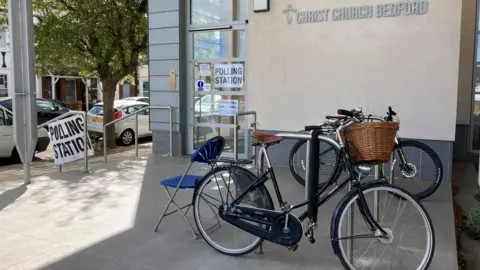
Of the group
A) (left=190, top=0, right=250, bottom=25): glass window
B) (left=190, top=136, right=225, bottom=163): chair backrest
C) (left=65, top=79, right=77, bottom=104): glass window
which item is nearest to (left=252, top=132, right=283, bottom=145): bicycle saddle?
(left=190, top=136, right=225, bottom=163): chair backrest

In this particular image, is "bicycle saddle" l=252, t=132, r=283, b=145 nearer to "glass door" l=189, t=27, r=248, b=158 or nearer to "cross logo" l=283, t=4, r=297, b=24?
"cross logo" l=283, t=4, r=297, b=24

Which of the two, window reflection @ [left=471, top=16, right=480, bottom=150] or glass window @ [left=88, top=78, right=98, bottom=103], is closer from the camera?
window reflection @ [left=471, top=16, right=480, bottom=150]

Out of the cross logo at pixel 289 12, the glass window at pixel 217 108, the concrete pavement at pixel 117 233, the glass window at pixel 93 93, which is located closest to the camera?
the concrete pavement at pixel 117 233

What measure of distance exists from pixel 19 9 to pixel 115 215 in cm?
327

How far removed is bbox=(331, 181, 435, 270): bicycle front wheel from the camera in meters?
3.23

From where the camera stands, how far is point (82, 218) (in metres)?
4.94

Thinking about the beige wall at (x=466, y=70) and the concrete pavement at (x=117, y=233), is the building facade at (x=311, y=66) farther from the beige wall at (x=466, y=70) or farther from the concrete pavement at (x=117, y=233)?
the concrete pavement at (x=117, y=233)

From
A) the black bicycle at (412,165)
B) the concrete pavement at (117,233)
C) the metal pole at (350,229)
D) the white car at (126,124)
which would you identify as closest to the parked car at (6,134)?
the white car at (126,124)

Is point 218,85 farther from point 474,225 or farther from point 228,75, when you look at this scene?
point 474,225

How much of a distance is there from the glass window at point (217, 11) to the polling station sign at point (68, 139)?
3049 millimetres

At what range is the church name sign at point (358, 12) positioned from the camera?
6203 mm

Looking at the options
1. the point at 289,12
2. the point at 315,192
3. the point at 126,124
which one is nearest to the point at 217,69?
the point at 289,12

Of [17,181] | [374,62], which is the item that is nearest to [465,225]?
Answer: [374,62]

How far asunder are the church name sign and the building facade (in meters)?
0.01
